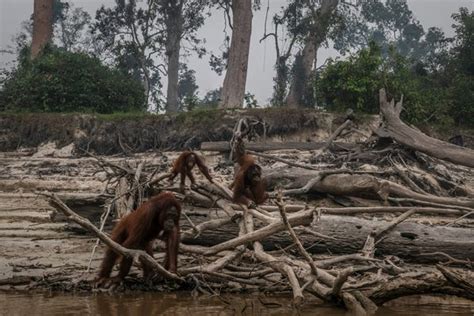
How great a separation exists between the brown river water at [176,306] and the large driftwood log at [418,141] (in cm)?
571

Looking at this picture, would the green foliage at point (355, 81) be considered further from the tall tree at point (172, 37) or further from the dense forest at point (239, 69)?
the tall tree at point (172, 37)

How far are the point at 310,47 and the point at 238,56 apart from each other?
22.0ft

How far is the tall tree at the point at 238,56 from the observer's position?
24.6 meters

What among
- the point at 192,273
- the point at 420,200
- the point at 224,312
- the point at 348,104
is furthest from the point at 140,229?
the point at 348,104

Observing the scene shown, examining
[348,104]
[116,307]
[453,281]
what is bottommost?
[116,307]

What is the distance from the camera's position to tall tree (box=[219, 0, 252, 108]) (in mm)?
24598

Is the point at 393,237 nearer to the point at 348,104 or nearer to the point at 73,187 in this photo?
the point at 73,187

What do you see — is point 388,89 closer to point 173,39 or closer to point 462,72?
point 462,72

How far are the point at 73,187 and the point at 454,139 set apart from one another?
10.9m

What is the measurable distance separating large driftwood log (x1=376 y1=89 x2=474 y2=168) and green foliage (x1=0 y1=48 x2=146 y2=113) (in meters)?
11.8

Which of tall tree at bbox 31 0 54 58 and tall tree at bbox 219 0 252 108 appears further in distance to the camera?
tall tree at bbox 31 0 54 58

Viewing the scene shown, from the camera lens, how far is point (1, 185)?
1501cm

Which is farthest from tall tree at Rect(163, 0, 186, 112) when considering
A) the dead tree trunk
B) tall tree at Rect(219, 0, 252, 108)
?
tall tree at Rect(219, 0, 252, 108)

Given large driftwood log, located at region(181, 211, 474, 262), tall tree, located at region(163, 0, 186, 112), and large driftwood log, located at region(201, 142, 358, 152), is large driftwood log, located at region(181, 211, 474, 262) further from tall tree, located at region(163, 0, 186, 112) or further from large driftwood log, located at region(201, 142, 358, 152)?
tall tree, located at region(163, 0, 186, 112)
